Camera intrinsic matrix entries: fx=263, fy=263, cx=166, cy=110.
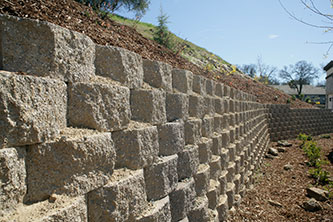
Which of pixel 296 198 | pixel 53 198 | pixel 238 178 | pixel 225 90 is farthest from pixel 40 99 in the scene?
pixel 296 198

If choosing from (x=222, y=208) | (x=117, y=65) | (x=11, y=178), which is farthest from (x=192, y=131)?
(x=11, y=178)

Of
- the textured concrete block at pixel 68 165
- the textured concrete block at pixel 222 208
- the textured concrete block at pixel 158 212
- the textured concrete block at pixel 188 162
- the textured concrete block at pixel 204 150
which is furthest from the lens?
the textured concrete block at pixel 222 208

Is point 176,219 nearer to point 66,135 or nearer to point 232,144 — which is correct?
point 66,135

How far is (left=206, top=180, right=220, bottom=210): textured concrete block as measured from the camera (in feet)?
12.0

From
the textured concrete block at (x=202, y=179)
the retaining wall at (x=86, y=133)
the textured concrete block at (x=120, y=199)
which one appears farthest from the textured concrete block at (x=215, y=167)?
the textured concrete block at (x=120, y=199)

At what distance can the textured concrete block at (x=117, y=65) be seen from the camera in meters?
2.02

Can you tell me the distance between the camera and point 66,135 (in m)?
1.58

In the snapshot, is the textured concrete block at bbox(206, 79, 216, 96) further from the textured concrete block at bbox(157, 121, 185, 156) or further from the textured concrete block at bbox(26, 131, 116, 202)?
the textured concrete block at bbox(26, 131, 116, 202)

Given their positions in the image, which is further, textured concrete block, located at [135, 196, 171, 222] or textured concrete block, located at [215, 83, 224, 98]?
textured concrete block, located at [215, 83, 224, 98]

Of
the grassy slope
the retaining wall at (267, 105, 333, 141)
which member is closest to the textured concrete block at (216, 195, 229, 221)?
the grassy slope

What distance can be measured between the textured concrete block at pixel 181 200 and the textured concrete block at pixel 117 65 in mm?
1205

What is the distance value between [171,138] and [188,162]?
0.50 m

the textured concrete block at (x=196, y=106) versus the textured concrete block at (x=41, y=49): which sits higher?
the textured concrete block at (x=41, y=49)

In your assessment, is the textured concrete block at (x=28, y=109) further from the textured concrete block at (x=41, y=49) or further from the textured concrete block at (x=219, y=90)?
the textured concrete block at (x=219, y=90)
